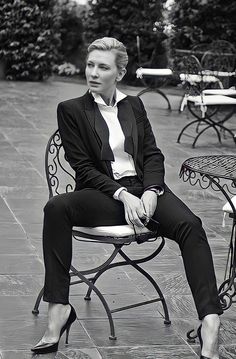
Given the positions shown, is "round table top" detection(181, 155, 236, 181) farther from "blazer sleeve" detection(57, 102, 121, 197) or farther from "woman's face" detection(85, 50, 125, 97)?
"woman's face" detection(85, 50, 125, 97)

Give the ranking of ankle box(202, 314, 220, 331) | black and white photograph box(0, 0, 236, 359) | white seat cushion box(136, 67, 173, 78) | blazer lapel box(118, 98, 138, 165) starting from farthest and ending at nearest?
1. white seat cushion box(136, 67, 173, 78)
2. blazer lapel box(118, 98, 138, 165)
3. black and white photograph box(0, 0, 236, 359)
4. ankle box(202, 314, 220, 331)

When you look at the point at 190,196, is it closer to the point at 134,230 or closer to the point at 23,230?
the point at 23,230

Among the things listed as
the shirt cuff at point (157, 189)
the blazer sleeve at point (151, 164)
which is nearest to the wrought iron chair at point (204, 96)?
the blazer sleeve at point (151, 164)

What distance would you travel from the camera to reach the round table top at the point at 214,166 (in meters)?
4.48

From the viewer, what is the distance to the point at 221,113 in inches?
482

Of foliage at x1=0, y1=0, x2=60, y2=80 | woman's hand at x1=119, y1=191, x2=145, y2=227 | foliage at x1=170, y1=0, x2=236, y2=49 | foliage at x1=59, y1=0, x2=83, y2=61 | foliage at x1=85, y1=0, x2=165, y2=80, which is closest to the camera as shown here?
woman's hand at x1=119, y1=191, x2=145, y2=227

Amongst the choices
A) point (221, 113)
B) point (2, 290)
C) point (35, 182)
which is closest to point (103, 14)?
point (221, 113)

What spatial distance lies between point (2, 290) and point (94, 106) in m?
1.10

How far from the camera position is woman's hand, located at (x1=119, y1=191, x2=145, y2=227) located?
4.26m

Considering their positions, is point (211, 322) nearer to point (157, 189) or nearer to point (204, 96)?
point (157, 189)

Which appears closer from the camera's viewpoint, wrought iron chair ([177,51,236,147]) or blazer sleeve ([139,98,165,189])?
blazer sleeve ([139,98,165,189])

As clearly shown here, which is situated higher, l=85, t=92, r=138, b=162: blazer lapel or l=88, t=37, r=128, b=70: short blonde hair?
l=88, t=37, r=128, b=70: short blonde hair

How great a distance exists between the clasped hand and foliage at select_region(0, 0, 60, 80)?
10.7 metres

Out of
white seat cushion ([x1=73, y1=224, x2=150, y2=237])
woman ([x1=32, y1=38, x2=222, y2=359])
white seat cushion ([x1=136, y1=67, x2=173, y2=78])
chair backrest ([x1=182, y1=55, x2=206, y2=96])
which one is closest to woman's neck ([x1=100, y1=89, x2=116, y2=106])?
woman ([x1=32, y1=38, x2=222, y2=359])
